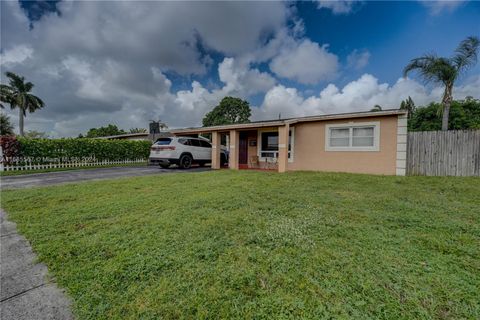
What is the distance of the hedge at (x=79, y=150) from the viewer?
34.1 ft

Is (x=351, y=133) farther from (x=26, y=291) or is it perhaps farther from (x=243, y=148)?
(x=26, y=291)

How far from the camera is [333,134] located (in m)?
9.23

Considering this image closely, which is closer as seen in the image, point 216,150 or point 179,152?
point 179,152

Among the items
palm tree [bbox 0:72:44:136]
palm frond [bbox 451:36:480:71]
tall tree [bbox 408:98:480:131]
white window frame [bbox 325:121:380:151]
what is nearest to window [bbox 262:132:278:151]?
white window frame [bbox 325:121:380:151]

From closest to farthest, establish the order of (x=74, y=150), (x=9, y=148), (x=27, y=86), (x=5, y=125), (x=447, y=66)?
(x=9, y=148) < (x=447, y=66) < (x=74, y=150) < (x=27, y=86) < (x=5, y=125)

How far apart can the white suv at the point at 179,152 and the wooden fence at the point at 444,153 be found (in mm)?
9858

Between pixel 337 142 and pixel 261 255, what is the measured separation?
26.8 ft

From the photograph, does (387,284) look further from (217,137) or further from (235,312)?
(217,137)

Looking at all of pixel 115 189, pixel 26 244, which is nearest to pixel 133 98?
pixel 115 189

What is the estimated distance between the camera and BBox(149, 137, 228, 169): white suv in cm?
1043

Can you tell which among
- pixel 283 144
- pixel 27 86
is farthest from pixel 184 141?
pixel 27 86

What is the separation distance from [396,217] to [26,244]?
18.4 feet

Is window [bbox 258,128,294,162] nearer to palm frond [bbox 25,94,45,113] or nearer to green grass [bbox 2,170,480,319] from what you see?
green grass [bbox 2,170,480,319]

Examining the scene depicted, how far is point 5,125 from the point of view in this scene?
29.4 meters
